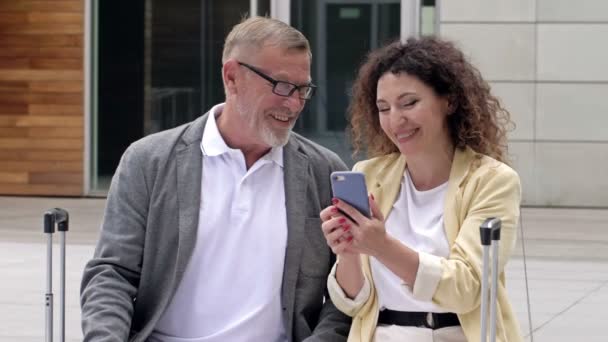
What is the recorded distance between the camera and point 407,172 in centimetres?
412

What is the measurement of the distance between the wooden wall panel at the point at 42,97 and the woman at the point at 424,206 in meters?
12.0

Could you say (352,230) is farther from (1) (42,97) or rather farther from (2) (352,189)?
(1) (42,97)

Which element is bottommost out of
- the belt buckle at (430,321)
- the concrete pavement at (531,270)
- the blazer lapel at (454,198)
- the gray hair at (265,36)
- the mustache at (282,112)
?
the concrete pavement at (531,270)

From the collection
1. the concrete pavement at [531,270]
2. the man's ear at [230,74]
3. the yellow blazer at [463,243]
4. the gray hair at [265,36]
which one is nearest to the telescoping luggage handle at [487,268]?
the yellow blazer at [463,243]

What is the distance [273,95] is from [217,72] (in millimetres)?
11477

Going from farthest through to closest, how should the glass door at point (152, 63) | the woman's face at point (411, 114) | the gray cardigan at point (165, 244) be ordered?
the glass door at point (152, 63), the gray cardigan at point (165, 244), the woman's face at point (411, 114)

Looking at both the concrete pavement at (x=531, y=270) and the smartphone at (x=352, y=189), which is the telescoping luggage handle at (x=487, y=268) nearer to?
the smartphone at (x=352, y=189)

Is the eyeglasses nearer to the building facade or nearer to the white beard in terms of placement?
the white beard

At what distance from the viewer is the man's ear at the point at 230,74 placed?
13.9 feet

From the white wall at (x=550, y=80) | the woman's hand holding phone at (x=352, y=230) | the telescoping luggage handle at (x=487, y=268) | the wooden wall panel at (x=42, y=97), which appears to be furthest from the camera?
the wooden wall panel at (x=42, y=97)

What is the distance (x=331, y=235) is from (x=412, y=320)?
1.28 feet

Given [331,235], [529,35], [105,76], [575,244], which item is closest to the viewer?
[331,235]

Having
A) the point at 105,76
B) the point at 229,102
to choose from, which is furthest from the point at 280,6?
the point at 229,102

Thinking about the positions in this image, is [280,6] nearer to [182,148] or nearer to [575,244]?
[575,244]
